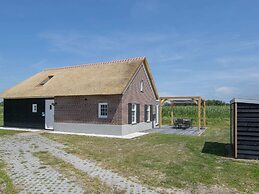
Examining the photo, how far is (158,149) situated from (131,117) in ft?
24.3

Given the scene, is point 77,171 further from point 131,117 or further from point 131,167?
point 131,117

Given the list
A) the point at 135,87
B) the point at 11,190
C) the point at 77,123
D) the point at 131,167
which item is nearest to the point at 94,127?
the point at 77,123

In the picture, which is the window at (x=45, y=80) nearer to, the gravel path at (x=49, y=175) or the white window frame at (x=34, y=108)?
the white window frame at (x=34, y=108)

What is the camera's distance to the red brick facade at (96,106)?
1831cm

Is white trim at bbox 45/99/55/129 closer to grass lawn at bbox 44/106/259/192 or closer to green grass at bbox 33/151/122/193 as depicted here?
grass lawn at bbox 44/106/259/192

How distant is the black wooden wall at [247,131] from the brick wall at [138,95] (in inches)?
361

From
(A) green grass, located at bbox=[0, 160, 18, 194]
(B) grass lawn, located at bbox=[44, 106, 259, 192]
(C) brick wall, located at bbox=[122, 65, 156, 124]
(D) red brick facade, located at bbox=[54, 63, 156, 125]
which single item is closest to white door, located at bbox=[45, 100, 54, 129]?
(D) red brick facade, located at bbox=[54, 63, 156, 125]

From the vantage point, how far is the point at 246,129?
10.6 meters

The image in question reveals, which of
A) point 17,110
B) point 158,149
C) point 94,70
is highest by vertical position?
point 94,70

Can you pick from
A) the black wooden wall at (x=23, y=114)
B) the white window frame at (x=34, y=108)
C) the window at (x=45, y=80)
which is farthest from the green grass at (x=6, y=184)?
the window at (x=45, y=80)

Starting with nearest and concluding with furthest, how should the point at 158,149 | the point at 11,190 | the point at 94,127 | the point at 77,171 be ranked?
the point at 11,190 < the point at 77,171 < the point at 158,149 < the point at 94,127

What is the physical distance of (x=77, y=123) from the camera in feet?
65.4

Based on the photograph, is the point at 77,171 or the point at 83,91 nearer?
the point at 77,171

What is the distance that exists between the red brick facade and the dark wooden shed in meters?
8.95
